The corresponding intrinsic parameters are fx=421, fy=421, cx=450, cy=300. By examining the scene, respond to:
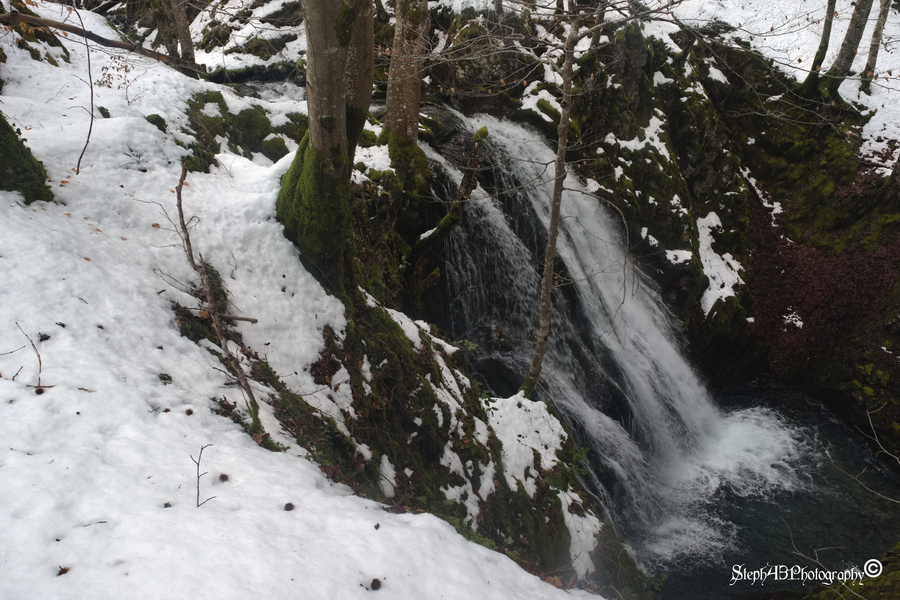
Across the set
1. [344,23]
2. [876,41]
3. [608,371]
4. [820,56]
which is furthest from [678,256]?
[344,23]

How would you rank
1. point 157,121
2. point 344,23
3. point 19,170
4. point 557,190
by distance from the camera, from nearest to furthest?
point 344,23 → point 19,170 → point 157,121 → point 557,190

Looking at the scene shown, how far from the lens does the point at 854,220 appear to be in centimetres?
1129

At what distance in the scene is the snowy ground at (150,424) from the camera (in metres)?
1.92

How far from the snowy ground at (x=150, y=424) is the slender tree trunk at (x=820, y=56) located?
49.3ft

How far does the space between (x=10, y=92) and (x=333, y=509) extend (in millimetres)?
6688

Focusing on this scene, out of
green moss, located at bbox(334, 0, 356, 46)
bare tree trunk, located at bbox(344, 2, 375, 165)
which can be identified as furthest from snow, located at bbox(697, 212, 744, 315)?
green moss, located at bbox(334, 0, 356, 46)

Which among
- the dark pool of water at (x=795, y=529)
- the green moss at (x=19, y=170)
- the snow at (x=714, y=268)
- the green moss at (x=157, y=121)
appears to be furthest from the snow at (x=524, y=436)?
the snow at (x=714, y=268)

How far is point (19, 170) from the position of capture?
369cm

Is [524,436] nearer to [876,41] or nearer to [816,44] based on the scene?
[876,41]

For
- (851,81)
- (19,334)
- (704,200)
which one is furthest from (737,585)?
(851,81)

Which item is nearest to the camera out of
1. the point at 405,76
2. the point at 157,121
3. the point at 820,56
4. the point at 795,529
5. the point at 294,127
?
the point at 157,121

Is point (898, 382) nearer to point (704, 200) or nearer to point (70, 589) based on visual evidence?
point (704, 200)

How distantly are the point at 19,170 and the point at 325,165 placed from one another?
258cm

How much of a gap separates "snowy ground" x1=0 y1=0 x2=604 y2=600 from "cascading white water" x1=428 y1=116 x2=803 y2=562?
4.26 metres
